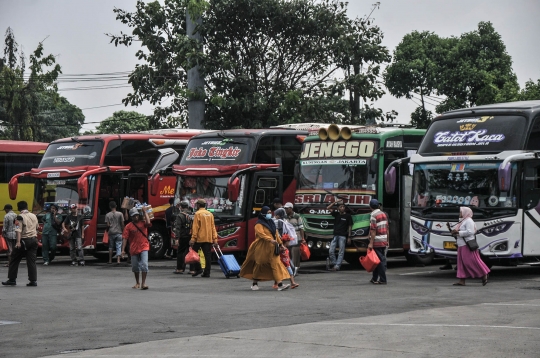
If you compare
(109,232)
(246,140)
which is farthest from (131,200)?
(246,140)

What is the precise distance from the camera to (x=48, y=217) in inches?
996

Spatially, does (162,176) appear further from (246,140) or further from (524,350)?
(524,350)

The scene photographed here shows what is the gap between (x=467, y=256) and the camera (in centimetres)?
1780

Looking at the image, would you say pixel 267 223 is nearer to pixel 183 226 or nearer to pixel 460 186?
pixel 460 186

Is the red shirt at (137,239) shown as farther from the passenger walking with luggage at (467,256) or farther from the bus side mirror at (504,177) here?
the bus side mirror at (504,177)

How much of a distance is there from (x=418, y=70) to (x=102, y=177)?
29.1 meters

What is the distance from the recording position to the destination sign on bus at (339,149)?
22078 mm

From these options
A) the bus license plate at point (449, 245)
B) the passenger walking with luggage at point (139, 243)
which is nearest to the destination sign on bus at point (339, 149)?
the bus license plate at point (449, 245)

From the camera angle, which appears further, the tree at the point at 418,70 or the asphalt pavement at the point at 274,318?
the tree at the point at 418,70

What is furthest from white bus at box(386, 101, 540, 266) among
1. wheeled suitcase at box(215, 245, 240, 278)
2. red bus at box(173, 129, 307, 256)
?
red bus at box(173, 129, 307, 256)

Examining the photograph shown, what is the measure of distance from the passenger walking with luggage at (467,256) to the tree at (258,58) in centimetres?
1710

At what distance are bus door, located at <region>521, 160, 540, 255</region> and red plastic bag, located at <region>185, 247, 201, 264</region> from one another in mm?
6859

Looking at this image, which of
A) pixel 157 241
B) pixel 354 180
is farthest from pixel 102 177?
pixel 354 180

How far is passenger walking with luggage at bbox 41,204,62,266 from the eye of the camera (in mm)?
25281
